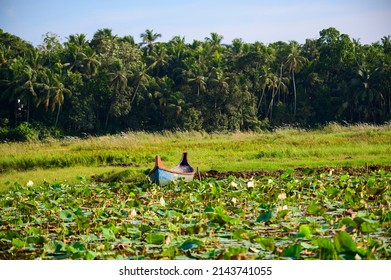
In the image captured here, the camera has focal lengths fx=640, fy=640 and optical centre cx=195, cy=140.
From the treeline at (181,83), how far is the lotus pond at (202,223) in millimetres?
24270

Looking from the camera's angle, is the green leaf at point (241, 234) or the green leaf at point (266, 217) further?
the green leaf at point (266, 217)

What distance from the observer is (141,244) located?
18.9 feet

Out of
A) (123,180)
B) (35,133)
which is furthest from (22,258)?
(35,133)

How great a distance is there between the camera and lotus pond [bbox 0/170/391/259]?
5.20 meters

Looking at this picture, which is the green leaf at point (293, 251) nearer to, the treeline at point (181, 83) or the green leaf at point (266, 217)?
the green leaf at point (266, 217)

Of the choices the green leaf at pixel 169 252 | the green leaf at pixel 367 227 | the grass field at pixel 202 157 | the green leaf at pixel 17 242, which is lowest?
the grass field at pixel 202 157

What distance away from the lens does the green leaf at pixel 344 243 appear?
4707 mm

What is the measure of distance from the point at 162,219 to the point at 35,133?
85.1 ft

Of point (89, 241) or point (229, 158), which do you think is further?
point (229, 158)

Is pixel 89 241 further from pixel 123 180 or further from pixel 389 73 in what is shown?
pixel 389 73

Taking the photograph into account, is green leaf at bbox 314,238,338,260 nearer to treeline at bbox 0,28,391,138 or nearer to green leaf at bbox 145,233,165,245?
Answer: green leaf at bbox 145,233,165,245

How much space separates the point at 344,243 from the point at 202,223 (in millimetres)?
2171

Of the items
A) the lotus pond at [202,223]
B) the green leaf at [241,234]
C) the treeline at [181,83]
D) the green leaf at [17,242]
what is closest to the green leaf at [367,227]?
the lotus pond at [202,223]

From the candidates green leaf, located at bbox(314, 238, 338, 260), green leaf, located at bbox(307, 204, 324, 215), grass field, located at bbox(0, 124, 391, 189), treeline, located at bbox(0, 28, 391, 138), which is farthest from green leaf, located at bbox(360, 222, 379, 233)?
treeline, located at bbox(0, 28, 391, 138)
